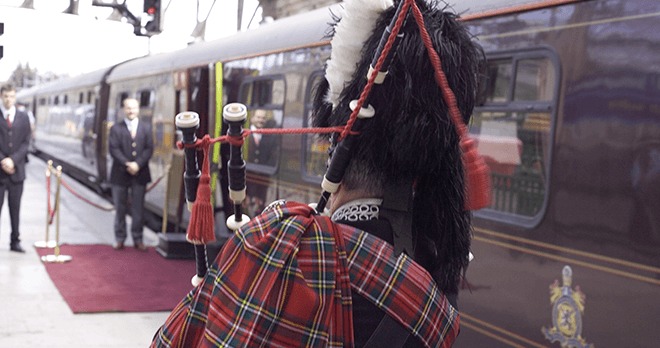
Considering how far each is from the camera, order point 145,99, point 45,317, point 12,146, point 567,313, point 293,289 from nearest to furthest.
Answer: point 293,289
point 567,313
point 45,317
point 12,146
point 145,99

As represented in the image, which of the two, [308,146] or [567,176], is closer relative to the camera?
[567,176]

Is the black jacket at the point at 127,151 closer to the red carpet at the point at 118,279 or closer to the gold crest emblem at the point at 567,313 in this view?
the red carpet at the point at 118,279

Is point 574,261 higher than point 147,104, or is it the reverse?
point 147,104

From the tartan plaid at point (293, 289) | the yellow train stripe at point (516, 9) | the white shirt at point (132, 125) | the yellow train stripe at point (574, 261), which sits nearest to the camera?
the tartan plaid at point (293, 289)

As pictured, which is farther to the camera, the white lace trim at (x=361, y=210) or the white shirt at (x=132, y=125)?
the white shirt at (x=132, y=125)

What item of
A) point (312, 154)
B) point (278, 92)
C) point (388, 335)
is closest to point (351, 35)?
point (388, 335)

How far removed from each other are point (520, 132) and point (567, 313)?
95 centimetres

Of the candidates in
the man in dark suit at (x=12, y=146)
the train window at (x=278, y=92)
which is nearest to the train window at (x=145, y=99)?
the man in dark suit at (x=12, y=146)

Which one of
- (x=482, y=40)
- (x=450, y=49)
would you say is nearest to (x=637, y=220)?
(x=482, y=40)

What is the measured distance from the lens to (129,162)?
8258mm

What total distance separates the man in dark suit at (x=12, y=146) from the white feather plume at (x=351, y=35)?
6665mm

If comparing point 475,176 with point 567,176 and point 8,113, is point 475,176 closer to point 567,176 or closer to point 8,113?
point 567,176

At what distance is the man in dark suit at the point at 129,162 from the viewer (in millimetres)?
8328

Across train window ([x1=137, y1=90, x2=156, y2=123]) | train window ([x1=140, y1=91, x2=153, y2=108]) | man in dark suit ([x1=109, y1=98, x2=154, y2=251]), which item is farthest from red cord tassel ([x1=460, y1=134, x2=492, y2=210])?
train window ([x1=140, y1=91, x2=153, y2=108])
